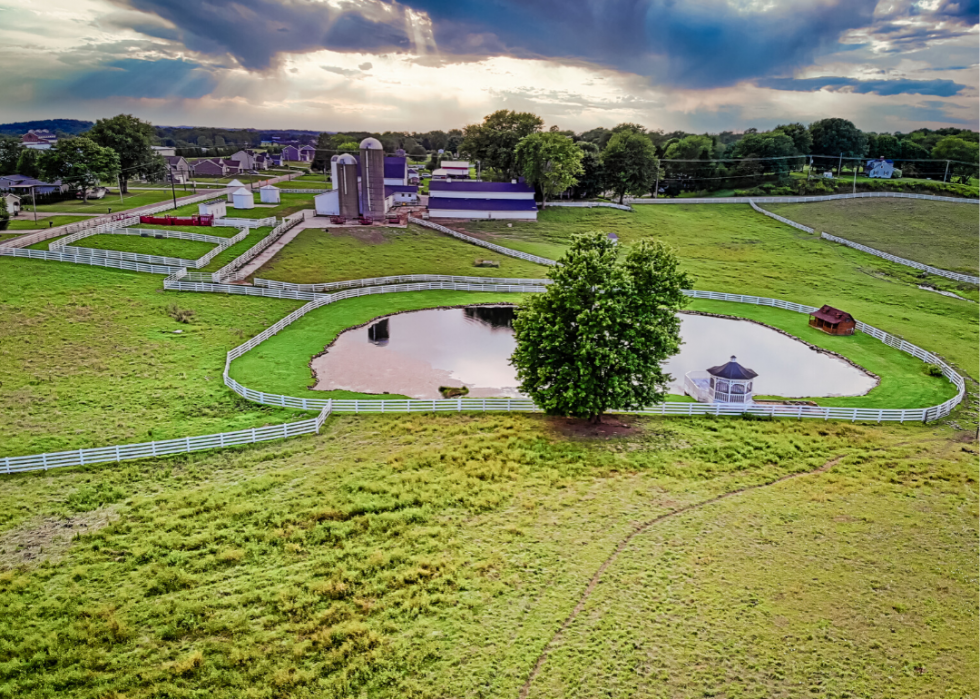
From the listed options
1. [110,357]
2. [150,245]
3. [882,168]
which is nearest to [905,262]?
[882,168]

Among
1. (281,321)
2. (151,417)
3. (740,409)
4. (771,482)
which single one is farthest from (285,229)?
(771,482)

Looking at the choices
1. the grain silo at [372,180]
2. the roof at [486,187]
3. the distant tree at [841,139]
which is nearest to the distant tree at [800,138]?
the distant tree at [841,139]

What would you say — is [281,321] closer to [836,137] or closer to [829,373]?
[829,373]

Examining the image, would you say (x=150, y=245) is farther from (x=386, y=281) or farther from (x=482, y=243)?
(x=482, y=243)

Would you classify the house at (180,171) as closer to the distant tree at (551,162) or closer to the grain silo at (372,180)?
the grain silo at (372,180)

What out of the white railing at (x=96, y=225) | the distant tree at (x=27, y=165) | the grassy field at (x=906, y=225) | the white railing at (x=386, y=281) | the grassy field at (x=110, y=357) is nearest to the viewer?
the grassy field at (x=110, y=357)

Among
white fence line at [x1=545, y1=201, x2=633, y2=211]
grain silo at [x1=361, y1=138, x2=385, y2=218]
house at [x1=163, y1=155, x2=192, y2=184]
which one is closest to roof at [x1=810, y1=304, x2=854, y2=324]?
white fence line at [x1=545, y1=201, x2=633, y2=211]

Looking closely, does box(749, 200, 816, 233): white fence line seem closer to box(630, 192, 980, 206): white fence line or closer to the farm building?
box(630, 192, 980, 206): white fence line
